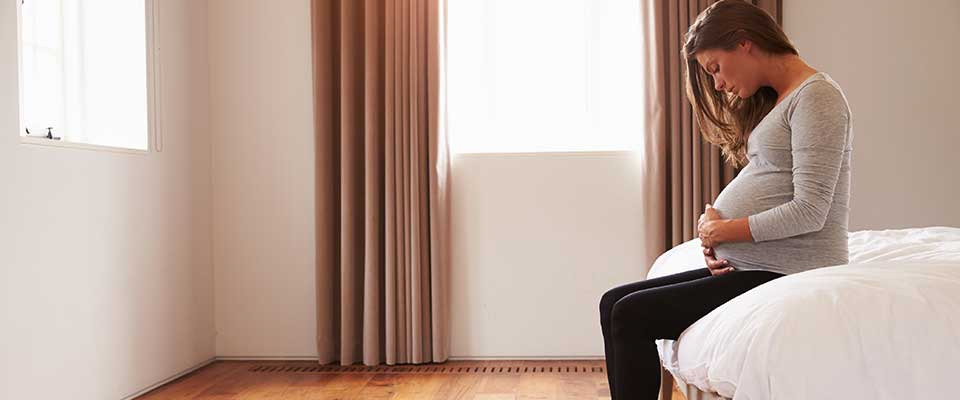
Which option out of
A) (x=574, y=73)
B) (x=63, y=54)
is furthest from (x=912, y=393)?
(x=63, y=54)

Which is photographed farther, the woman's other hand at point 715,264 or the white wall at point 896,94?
the white wall at point 896,94

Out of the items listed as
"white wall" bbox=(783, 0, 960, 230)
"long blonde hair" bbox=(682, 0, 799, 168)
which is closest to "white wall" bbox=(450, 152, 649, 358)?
"white wall" bbox=(783, 0, 960, 230)

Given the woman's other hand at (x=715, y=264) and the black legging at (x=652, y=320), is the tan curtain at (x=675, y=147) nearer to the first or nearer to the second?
the woman's other hand at (x=715, y=264)

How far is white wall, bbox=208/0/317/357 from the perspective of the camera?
3.74 m

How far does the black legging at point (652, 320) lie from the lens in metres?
1.73

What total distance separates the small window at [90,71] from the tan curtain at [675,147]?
1.96m

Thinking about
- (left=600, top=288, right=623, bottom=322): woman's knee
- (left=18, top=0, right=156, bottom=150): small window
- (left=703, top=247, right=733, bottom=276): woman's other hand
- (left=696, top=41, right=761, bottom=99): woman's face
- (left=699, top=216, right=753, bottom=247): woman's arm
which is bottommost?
(left=600, top=288, right=623, bottom=322): woman's knee

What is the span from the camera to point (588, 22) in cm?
374

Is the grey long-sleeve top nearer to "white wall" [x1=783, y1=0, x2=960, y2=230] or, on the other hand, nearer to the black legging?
the black legging

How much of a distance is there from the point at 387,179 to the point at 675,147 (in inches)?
46.4

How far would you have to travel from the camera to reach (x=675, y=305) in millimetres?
1740

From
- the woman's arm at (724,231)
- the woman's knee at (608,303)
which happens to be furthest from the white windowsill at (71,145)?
the woman's arm at (724,231)

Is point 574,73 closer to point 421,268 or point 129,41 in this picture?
point 421,268

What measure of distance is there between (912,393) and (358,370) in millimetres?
2549
